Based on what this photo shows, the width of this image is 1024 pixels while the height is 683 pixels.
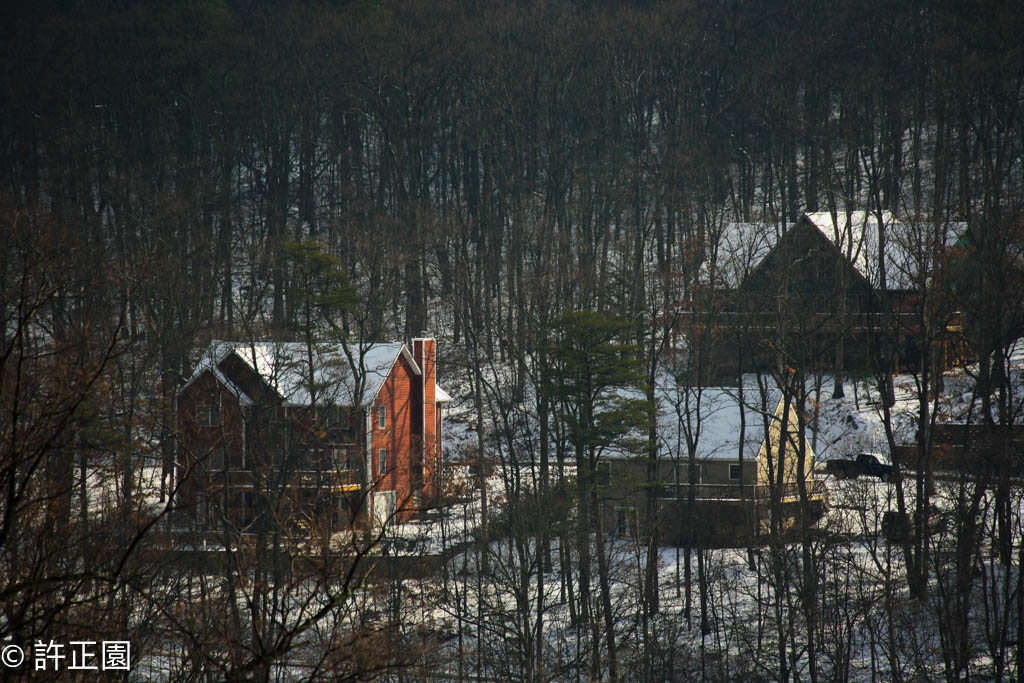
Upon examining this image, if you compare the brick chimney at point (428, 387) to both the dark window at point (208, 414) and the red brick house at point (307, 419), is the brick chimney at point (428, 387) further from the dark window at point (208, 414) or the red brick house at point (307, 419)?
the dark window at point (208, 414)

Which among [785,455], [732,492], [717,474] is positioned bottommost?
[732,492]

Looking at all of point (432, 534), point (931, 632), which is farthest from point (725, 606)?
point (432, 534)

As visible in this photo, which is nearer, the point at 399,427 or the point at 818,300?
the point at 818,300

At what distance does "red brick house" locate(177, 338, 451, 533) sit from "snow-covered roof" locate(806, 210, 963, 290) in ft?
58.5

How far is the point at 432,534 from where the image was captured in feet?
111

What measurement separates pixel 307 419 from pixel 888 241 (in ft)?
74.9

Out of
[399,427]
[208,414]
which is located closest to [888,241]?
[399,427]

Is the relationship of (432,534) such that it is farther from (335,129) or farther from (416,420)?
(335,129)

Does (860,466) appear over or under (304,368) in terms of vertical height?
under

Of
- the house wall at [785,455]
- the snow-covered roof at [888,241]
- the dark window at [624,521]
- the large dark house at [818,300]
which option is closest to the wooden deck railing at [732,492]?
the house wall at [785,455]

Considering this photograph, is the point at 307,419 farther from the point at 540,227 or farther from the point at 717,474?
the point at 717,474

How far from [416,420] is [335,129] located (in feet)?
71.2

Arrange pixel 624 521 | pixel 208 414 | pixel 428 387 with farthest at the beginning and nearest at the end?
1. pixel 428 387
2. pixel 208 414
3. pixel 624 521

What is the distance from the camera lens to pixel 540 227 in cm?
4225
